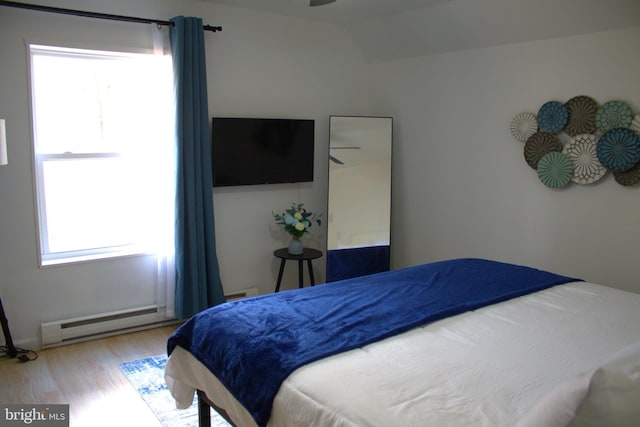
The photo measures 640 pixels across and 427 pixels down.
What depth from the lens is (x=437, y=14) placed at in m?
4.07

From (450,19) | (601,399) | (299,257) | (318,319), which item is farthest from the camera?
(299,257)

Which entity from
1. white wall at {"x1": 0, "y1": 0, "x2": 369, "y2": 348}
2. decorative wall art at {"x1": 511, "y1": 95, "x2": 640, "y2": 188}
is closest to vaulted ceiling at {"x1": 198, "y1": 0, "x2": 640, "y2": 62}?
white wall at {"x1": 0, "y1": 0, "x2": 369, "y2": 348}

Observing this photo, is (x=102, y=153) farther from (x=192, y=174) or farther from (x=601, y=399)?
(x=601, y=399)

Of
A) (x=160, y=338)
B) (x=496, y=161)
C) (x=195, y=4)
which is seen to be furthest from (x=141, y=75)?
(x=496, y=161)

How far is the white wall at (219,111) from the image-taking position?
345 centimetres

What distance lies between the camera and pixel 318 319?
225 cm

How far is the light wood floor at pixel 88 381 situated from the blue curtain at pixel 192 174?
467mm

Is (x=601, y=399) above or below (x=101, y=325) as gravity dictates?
above

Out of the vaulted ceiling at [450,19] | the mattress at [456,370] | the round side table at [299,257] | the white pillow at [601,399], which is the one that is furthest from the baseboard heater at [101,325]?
the white pillow at [601,399]

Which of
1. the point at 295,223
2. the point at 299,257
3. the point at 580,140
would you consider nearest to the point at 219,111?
the point at 295,223

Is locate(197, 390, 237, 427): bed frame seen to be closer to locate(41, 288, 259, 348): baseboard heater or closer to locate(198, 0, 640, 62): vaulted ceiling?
locate(41, 288, 259, 348): baseboard heater

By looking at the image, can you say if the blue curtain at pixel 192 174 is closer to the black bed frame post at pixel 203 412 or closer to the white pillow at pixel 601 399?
the black bed frame post at pixel 203 412

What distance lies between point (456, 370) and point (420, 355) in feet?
0.51

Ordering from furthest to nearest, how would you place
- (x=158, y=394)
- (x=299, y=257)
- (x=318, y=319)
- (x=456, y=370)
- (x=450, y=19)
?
(x=299, y=257) → (x=450, y=19) → (x=158, y=394) → (x=318, y=319) → (x=456, y=370)
